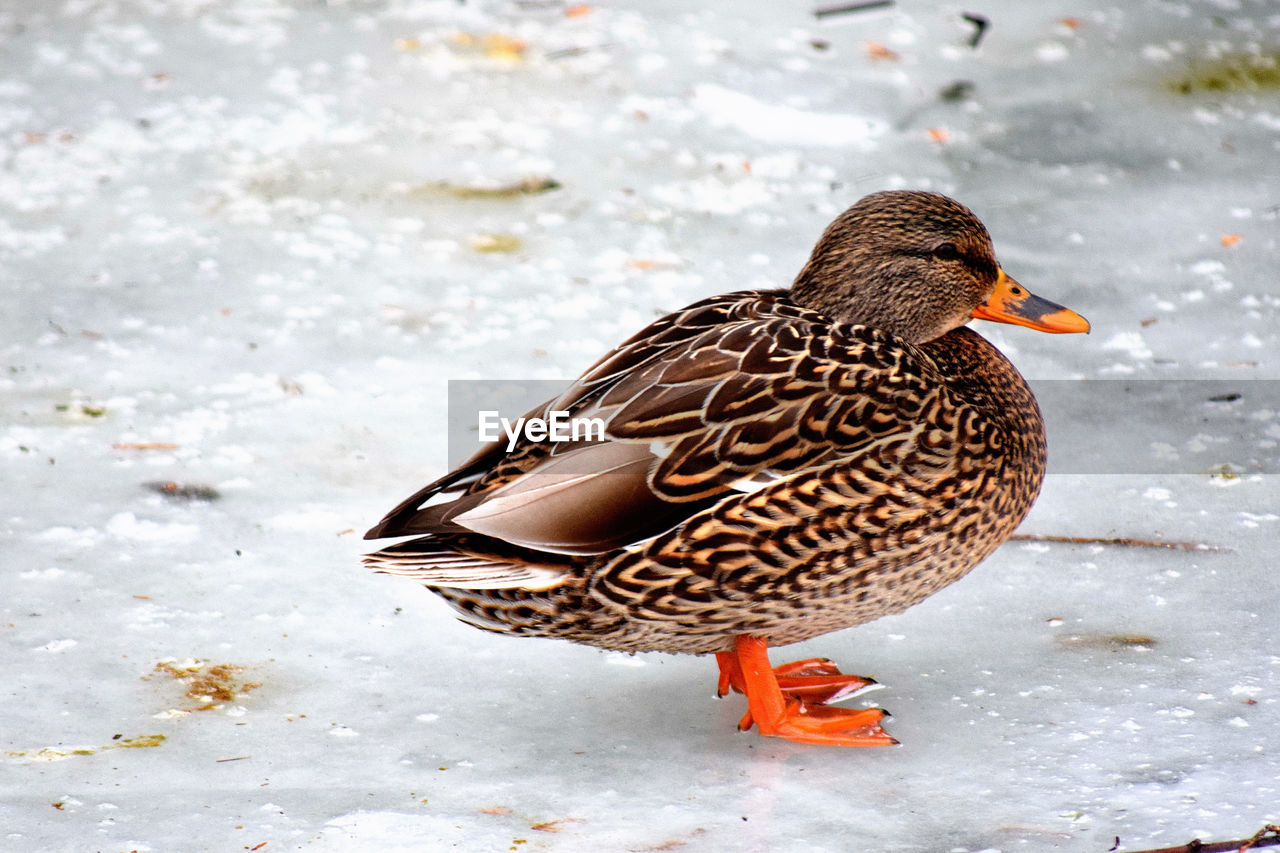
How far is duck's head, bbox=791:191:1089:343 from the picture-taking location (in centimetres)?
320

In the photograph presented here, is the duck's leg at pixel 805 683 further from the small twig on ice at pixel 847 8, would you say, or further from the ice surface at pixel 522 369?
the small twig on ice at pixel 847 8

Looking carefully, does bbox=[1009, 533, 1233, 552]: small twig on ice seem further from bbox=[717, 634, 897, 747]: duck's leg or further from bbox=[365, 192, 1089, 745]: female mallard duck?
bbox=[717, 634, 897, 747]: duck's leg

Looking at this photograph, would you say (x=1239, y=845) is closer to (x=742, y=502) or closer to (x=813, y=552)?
(x=813, y=552)

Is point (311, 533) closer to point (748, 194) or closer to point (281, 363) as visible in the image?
point (281, 363)

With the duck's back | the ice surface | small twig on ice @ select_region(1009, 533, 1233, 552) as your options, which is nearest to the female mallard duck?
the duck's back

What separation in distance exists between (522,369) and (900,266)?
147 cm

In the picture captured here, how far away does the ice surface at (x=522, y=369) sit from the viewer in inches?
109

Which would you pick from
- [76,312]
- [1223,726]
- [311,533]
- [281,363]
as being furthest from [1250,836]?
[76,312]

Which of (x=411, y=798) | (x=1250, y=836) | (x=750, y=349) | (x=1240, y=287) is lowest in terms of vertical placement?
(x=411, y=798)

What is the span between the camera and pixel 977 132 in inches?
220

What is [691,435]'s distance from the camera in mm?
2762

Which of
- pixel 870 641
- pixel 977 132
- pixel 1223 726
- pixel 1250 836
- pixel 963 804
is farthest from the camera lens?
pixel 977 132

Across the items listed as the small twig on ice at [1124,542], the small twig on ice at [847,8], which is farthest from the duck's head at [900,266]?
the small twig on ice at [847,8]

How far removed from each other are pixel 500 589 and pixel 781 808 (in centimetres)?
64
